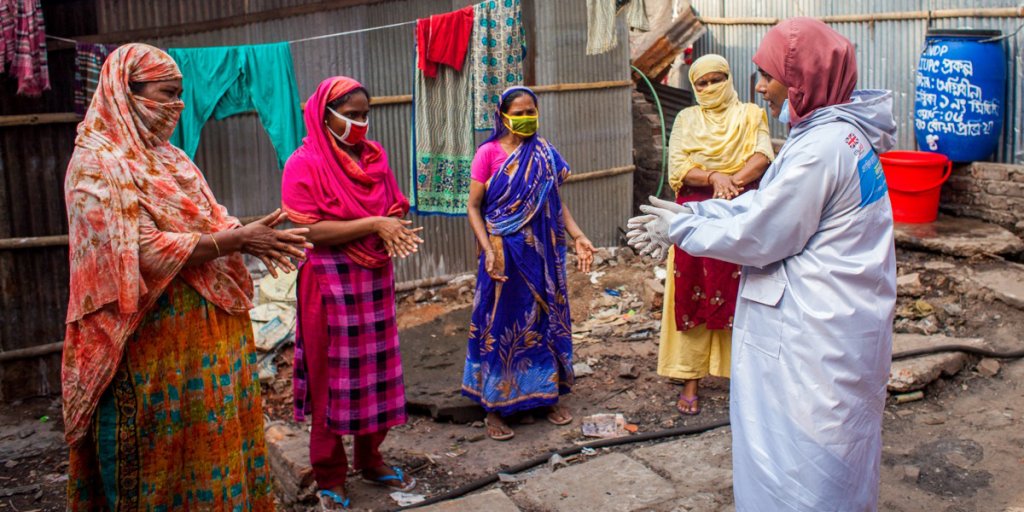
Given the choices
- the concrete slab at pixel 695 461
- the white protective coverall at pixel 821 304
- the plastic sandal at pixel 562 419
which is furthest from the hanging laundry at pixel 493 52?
the white protective coverall at pixel 821 304

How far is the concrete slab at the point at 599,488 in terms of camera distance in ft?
13.1

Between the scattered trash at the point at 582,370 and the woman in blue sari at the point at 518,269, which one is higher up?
the woman in blue sari at the point at 518,269

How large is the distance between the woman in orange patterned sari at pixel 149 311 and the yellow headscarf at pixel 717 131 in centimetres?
272

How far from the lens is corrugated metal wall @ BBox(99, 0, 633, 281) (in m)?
6.76

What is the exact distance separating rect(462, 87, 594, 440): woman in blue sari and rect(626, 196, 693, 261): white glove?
1.87m

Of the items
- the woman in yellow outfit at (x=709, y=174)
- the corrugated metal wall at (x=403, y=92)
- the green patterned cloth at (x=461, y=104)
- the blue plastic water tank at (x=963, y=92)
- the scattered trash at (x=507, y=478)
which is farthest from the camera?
the blue plastic water tank at (x=963, y=92)

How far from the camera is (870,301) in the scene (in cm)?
270

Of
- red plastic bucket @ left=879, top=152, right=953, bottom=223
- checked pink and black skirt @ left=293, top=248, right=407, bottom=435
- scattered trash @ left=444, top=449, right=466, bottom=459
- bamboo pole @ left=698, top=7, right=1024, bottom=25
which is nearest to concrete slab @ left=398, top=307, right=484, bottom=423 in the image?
scattered trash @ left=444, top=449, right=466, bottom=459

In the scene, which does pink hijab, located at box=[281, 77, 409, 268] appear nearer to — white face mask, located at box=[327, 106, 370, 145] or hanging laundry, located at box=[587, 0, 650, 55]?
white face mask, located at box=[327, 106, 370, 145]

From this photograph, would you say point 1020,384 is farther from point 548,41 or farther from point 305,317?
point 548,41

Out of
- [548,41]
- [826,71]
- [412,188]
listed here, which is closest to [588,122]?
[548,41]

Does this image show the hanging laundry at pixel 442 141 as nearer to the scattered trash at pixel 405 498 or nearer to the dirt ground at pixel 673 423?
the dirt ground at pixel 673 423

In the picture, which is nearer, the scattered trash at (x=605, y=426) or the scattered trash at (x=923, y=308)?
the scattered trash at (x=605, y=426)

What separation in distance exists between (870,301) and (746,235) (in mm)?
417
